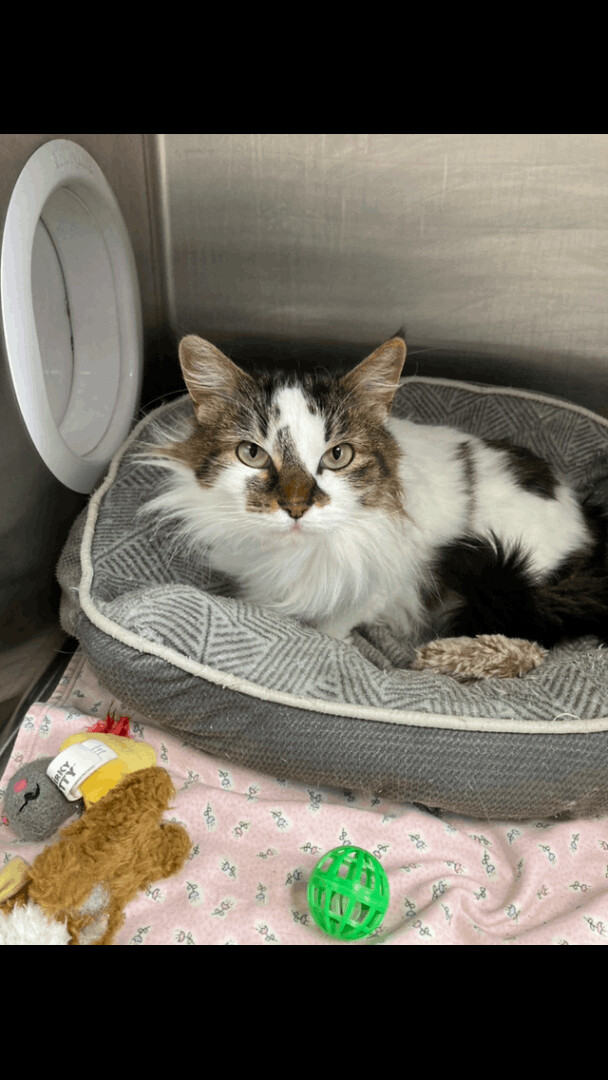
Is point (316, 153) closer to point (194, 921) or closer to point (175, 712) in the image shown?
point (175, 712)

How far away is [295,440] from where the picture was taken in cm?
161

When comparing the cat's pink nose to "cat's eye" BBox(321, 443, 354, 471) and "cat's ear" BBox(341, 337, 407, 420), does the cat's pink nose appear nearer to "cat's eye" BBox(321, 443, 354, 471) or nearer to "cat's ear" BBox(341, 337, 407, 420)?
"cat's eye" BBox(321, 443, 354, 471)

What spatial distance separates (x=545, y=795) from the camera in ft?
4.77

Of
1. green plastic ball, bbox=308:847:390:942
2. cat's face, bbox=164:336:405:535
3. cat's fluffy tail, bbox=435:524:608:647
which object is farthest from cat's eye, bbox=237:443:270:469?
green plastic ball, bbox=308:847:390:942

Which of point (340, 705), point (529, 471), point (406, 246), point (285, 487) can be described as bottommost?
point (340, 705)

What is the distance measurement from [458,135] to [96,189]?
39.0 inches

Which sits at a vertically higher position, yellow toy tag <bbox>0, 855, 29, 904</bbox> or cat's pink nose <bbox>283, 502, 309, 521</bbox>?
cat's pink nose <bbox>283, 502, 309, 521</bbox>

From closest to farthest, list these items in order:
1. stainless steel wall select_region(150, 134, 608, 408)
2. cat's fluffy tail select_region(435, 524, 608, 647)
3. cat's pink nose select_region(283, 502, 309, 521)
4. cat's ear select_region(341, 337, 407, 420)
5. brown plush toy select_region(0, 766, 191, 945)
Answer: brown plush toy select_region(0, 766, 191, 945)
cat's pink nose select_region(283, 502, 309, 521)
cat's ear select_region(341, 337, 407, 420)
cat's fluffy tail select_region(435, 524, 608, 647)
stainless steel wall select_region(150, 134, 608, 408)

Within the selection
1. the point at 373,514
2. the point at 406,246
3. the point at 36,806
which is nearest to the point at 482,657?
the point at 373,514

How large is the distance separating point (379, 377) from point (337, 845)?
0.93 meters

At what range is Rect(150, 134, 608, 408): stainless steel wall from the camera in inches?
91.0

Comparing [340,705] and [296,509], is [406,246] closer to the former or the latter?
[296,509]

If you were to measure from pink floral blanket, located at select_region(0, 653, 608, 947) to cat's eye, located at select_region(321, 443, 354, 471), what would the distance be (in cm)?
63

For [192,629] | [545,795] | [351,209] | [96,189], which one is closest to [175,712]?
[192,629]
